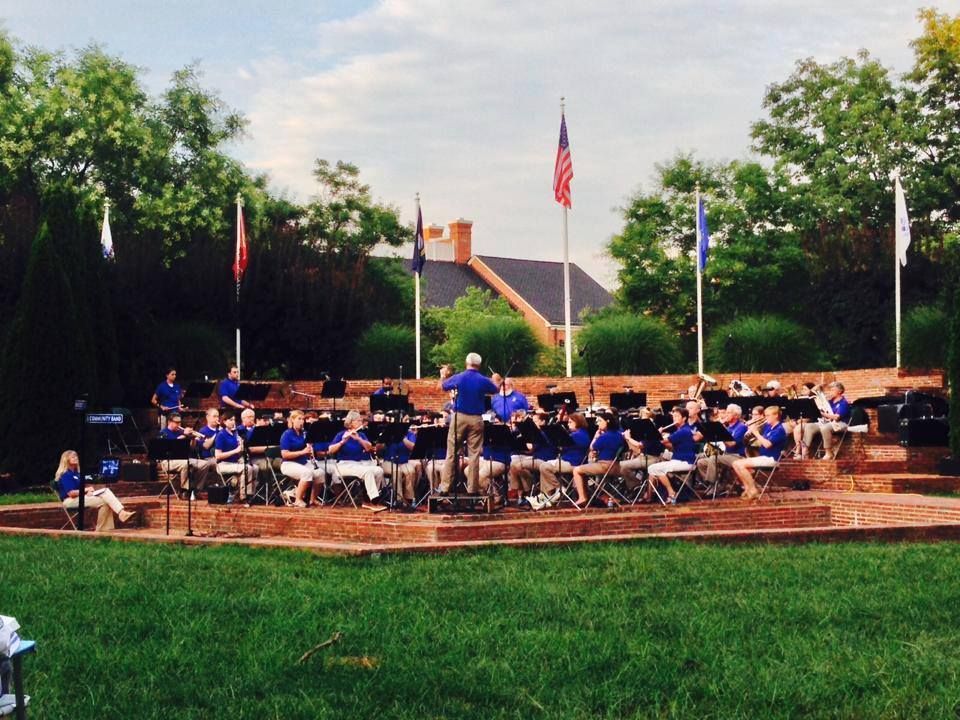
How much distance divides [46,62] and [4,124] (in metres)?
4.73

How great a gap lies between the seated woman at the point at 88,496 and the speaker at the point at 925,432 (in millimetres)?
12794

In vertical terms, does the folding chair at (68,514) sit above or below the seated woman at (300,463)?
below

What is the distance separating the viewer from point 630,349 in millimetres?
31469

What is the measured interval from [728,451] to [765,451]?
55cm

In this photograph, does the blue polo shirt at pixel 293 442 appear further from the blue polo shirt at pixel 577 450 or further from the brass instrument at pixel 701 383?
the brass instrument at pixel 701 383

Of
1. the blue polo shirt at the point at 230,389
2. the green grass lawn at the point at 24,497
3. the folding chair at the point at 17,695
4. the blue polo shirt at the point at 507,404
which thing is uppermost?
the blue polo shirt at the point at 230,389

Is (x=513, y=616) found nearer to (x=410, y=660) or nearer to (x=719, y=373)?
(x=410, y=660)

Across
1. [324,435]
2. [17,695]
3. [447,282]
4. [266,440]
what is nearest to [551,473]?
[324,435]

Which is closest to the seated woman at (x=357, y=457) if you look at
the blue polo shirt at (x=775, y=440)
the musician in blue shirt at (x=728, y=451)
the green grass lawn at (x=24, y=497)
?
the musician in blue shirt at (x=728, y=451)

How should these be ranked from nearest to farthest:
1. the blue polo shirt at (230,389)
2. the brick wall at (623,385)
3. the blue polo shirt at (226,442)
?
the blue polo shirt at (226,442)
the blue polo shirt at (230,389)
the brick wall at (623,385)

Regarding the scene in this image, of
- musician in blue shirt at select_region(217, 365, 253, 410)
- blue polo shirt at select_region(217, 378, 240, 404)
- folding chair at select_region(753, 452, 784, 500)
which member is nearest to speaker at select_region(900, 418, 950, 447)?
folding chair at select_region(753, 452, 784, 500)

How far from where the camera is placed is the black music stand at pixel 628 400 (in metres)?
23.7

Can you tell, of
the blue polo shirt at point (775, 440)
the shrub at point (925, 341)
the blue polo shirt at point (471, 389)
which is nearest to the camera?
the blue polo shirt at point (471, 389)

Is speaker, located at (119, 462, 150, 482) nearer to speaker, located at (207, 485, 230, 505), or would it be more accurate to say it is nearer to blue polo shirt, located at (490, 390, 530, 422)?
speaker, located at (207, 485, 230, 505)
